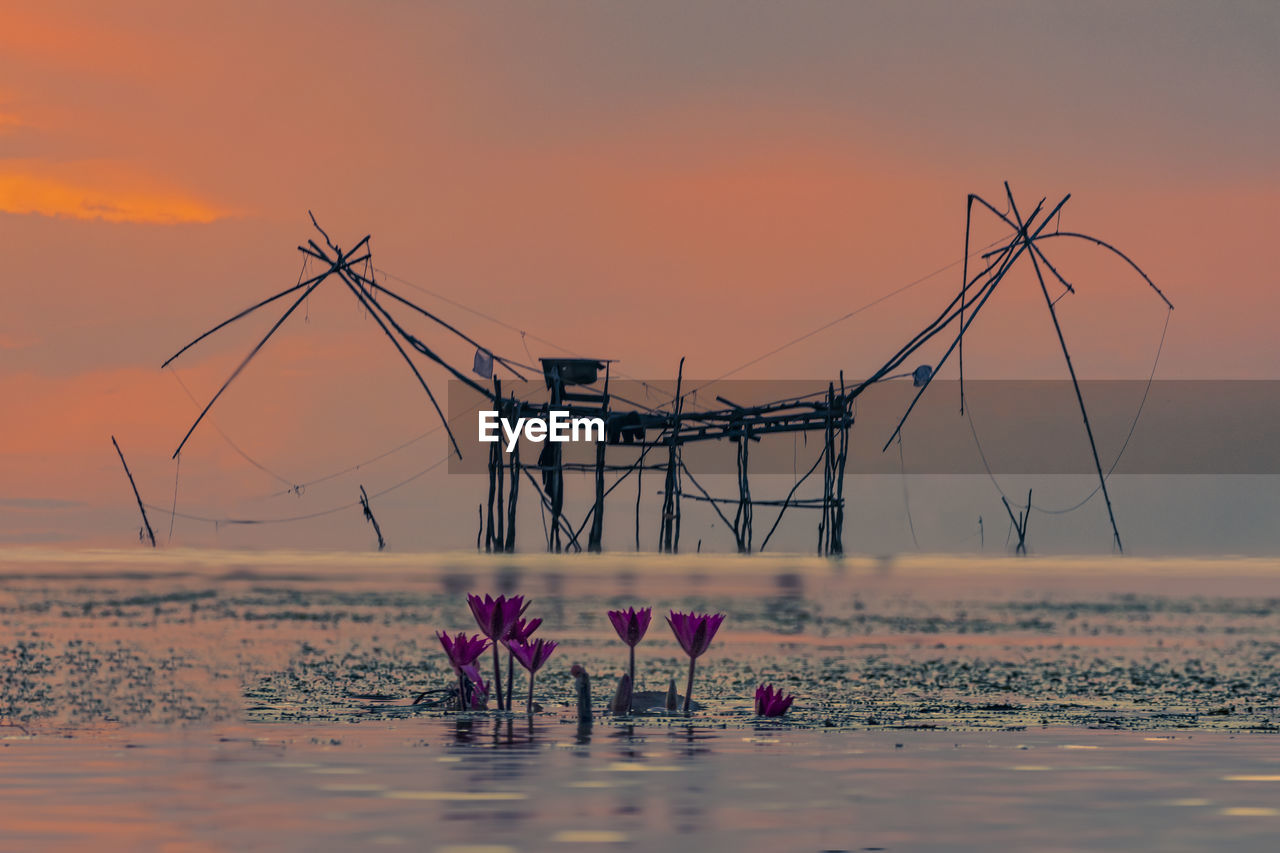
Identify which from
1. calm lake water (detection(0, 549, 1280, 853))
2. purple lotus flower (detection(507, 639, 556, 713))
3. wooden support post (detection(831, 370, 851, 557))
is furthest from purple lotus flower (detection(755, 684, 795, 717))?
wooden support post (detection(831, 370, 851, 557))

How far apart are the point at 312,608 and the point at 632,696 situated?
2020 centimetres

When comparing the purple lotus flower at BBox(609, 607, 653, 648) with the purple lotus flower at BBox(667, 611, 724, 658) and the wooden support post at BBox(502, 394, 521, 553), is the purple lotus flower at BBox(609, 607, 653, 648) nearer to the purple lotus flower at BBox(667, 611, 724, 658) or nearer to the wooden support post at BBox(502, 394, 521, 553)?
the purple lotus flower at BBox(667, 611, 724, 658)

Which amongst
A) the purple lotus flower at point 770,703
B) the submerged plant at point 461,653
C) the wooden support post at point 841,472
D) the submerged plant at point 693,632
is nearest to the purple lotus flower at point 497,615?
the submerged plant at point 461,653

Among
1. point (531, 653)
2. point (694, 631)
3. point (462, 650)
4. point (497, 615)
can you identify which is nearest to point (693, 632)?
point (694, 631)

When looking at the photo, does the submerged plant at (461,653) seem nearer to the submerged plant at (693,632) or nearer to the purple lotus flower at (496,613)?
the purple lotus flower at (496,613)

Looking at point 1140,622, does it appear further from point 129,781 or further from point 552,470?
point 129,781

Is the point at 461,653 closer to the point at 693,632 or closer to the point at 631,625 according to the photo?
the point at 631,625

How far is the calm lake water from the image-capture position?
22.4ft

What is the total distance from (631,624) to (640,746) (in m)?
2.56

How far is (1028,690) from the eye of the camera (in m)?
15.3

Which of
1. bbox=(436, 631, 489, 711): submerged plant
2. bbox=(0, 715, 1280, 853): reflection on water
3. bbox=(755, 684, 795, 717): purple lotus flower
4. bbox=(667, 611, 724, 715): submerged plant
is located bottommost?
bbox=(0, 715, 1280, 853): reflection on water

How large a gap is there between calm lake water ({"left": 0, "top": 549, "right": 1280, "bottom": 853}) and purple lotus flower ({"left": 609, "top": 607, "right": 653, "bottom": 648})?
647mm

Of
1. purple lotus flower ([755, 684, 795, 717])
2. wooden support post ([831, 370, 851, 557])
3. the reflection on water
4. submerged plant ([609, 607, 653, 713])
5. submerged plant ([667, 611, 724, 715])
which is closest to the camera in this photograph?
the reflection on water

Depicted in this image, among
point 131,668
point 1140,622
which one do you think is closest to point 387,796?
point 131,668
